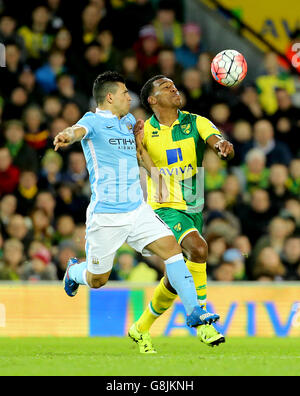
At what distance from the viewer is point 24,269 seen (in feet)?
35.8

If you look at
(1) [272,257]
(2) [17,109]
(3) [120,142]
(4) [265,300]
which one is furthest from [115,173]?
(2) [17,109]

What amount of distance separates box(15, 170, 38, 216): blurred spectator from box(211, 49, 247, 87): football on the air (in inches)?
151

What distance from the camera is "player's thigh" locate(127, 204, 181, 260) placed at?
7.46 meters

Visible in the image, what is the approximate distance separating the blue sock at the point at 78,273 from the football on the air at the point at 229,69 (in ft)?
7.27

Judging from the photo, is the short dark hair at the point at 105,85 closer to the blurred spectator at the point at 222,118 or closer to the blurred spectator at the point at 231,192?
the blurred spectator at the point at 231,192

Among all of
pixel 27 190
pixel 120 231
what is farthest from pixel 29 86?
pixel 120 231

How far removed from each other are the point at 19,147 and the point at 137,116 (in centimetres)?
163

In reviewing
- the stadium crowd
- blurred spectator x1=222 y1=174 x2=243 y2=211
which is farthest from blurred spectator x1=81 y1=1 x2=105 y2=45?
blurred spectator x1=222 y1=174 x2=243 y2=211

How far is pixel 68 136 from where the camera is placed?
6.82m

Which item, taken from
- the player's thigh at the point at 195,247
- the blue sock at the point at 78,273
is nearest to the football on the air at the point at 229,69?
the player's thigh at the point at 195,247

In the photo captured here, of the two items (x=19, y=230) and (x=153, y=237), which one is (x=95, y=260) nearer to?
(x=153, y=237)

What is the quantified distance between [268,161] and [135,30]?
2.99 m

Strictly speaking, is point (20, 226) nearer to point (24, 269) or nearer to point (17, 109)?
point (24, 269)

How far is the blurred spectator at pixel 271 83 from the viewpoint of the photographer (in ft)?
44.8
